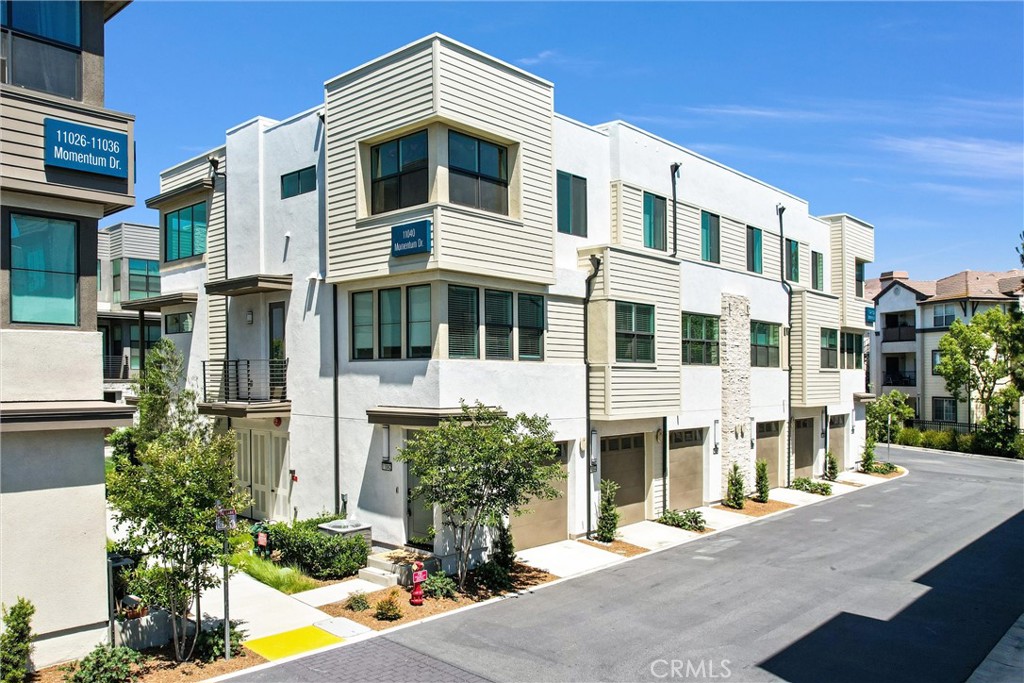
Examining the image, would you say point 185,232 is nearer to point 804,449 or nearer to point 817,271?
point 804,449

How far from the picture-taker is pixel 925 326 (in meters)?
55.0

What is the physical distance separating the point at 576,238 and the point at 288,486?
1045 cm

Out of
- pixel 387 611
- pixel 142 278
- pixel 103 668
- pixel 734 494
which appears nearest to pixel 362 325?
pixel 387 611

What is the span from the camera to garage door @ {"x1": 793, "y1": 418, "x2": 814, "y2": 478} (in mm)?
31156

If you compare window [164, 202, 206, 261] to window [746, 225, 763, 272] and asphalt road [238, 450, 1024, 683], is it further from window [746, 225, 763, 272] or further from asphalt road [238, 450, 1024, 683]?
window [746, 225, 763, 272]

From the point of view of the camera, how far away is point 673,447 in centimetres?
2388

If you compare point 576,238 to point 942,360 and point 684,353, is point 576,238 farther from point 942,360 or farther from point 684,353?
point 942,360

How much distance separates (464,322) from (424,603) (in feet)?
19.9

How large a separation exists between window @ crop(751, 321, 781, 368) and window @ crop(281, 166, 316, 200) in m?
16.7

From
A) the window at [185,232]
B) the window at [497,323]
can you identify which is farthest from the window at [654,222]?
the window at [185,232]

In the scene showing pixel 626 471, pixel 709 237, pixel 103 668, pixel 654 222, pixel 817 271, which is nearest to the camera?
pixel 103 668

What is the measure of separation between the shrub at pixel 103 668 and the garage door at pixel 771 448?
2338 cm

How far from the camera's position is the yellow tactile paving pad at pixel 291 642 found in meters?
12.2

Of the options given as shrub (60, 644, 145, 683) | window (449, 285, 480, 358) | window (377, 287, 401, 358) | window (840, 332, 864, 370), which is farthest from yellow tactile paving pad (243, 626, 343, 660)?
window (840, 332, 864, 370)
